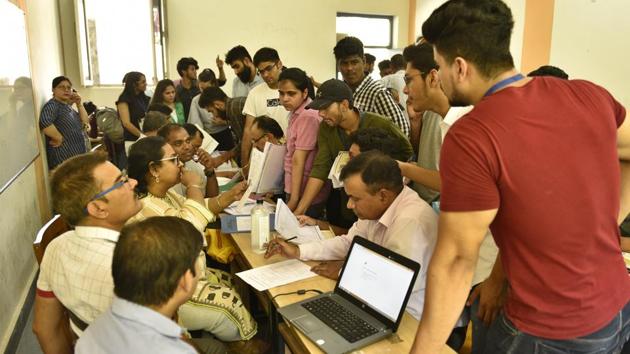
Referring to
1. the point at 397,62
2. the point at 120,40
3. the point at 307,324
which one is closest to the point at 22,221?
the point at 307,324

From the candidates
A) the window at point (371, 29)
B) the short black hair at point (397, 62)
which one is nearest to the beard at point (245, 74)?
the short black hair at point (397, 62)

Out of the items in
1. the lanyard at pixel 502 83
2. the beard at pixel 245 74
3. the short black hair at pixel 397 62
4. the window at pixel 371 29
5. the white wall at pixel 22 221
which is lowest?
the white wall at pixel 22 221

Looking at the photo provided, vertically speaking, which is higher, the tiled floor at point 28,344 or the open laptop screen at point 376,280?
the open laptop screen at point 376,280

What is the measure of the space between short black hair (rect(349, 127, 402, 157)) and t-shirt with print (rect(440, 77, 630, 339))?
1101 millimetres

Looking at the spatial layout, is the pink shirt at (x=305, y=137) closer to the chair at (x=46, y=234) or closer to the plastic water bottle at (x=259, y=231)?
the plastic water bottle at (x=259, y=231)

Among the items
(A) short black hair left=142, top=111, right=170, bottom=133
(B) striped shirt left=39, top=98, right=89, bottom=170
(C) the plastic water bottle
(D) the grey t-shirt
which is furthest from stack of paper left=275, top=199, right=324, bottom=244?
(B) striped shirt left=39, top=98, right=89, bottom=170

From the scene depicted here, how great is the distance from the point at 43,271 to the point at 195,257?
596 millimetres

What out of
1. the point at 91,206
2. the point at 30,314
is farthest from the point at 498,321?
the point at 30,314

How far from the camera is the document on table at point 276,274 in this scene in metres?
1.75

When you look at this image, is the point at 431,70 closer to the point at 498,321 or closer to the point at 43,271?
the point at 498,321

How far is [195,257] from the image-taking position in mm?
1149

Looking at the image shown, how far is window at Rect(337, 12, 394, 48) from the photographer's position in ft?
25.2

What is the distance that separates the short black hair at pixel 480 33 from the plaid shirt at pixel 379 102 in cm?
179

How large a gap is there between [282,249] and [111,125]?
394 cm
